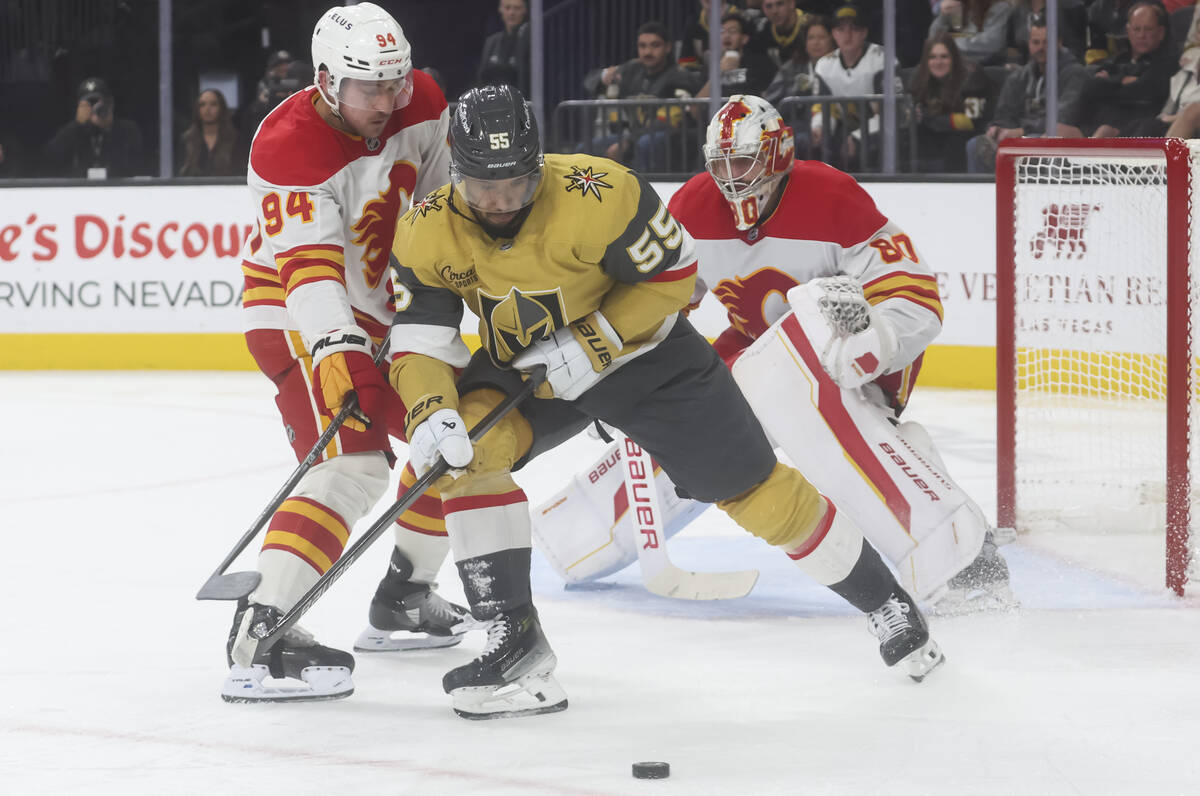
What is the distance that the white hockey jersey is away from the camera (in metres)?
2.73

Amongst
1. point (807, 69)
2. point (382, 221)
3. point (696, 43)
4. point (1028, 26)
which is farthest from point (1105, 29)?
point (382, 221)

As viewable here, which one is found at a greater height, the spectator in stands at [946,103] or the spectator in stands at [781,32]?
the spectator in stands at [781,32]

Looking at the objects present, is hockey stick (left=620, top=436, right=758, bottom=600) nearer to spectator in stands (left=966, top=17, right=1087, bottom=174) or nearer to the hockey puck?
the hockey puck

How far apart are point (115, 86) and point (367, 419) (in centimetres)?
663

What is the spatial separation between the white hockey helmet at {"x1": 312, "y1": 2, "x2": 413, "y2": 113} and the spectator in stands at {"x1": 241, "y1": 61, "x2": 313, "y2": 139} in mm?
4700

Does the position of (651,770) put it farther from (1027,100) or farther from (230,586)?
(1027,100)

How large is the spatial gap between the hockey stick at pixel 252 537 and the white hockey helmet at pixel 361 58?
1.42ft

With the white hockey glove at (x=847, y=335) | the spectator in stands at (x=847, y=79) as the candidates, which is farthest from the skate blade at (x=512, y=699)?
the spectator in stands at (x=847, y=79)

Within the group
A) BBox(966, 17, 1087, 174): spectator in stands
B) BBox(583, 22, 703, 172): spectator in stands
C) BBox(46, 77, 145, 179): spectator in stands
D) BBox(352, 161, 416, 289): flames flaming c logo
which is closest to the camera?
BBox(352, 161, 416, 289): flames flaming c logo

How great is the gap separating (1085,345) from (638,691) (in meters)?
2.68

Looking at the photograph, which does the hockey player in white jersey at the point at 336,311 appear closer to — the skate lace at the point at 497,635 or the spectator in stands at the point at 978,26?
the skate lace at the point at 497,635

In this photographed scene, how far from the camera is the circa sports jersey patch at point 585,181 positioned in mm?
2512

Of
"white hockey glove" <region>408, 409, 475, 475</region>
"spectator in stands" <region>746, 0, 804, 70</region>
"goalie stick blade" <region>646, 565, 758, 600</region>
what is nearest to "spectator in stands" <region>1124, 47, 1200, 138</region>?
"spectator in stands" <region>746, 0, 804, 70</region>

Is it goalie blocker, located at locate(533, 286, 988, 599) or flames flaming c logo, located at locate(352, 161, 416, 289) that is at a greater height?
flames flaming c logo, located at locate(352, 161, 416, 289)
